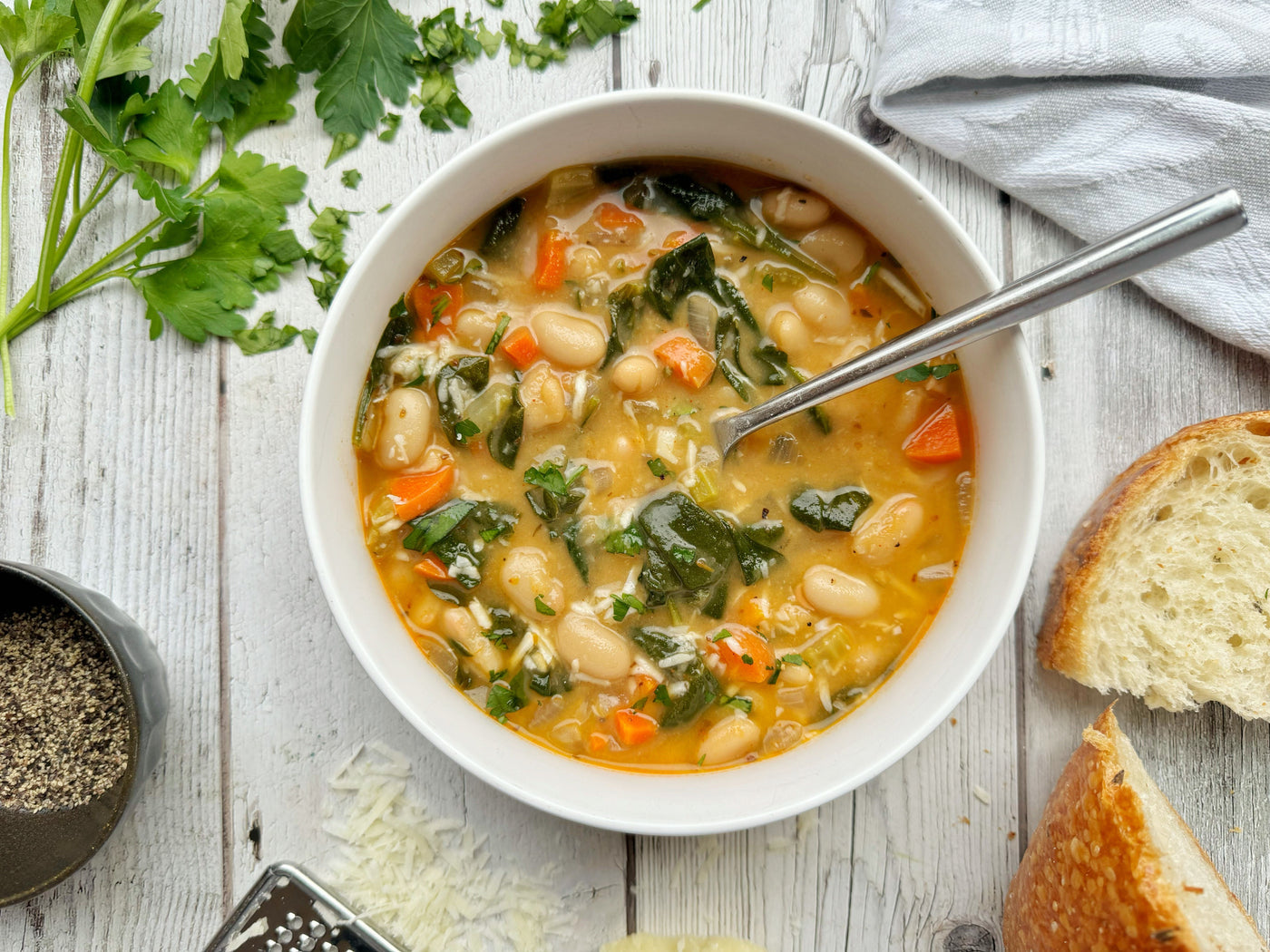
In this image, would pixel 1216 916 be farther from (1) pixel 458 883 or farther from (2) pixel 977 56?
(2) pixel 977 56

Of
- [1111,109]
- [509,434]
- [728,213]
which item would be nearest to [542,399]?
[509,434]

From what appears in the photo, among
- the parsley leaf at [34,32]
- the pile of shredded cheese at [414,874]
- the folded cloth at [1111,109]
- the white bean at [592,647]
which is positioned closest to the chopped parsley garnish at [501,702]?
the white bean at [592,647]

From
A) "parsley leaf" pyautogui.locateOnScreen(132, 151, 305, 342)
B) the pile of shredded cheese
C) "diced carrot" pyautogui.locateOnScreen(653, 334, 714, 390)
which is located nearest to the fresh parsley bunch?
"parsley leaf" pyautogui.locateOnScreen(132, 151, 305, 342)

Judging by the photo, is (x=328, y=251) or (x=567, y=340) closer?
(x=567, y=340)

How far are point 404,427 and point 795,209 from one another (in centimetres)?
108

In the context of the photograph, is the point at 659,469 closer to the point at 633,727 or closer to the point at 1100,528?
the point at 633,727

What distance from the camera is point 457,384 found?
2.32m

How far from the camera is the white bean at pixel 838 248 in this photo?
2340 millimetres

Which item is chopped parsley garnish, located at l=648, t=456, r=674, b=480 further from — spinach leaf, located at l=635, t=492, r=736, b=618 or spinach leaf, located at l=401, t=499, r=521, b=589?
spinach leaf, located at l=401, t=499, r=521, b=589

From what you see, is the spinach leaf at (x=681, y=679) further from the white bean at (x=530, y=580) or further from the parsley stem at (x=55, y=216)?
the parsley stem at (x=55, y=216)

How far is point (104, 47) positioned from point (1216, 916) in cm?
341

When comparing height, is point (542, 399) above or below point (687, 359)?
below

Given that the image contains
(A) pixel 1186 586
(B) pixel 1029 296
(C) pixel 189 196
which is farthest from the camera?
(A) pixel 1186 586

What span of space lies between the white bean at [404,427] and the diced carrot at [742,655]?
855mm
